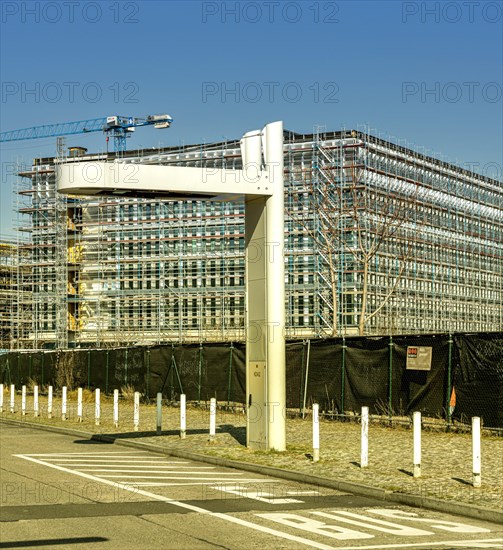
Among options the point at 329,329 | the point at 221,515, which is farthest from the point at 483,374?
the point at 329,329

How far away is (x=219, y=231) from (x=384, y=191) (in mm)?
13450

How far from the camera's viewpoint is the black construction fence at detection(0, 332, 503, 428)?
2078 cm

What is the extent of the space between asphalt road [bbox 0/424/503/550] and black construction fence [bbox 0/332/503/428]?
22.4ft

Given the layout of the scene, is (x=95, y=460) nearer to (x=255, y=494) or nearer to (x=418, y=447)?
(x=255, y=494)

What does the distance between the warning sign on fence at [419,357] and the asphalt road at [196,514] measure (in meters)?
7.24

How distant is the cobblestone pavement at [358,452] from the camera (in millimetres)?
13484

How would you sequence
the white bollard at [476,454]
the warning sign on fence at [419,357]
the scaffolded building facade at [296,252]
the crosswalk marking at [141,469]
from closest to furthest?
1. the white bollard at [476,454]
2. the crosswalk marking at [141,469]
3. the warning sign on fence at [419,357]
4. the scaffolded building facade at [296,252]

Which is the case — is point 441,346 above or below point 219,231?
below

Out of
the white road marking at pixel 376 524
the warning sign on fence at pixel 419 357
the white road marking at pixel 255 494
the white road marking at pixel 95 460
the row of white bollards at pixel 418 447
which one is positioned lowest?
the white road marking at pixel 95 460

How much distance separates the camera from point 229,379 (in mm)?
30156

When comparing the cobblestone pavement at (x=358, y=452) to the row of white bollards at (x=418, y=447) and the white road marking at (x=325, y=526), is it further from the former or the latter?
the white road marking at (x=325, y=526)

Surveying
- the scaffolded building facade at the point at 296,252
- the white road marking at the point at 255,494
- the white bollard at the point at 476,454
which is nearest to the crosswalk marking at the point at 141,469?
the white road marking at the point at 255,494

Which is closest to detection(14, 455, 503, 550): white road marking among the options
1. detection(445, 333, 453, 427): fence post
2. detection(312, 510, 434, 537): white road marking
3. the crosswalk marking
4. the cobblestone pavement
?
detection(312, 510, 434, 537): white road marking

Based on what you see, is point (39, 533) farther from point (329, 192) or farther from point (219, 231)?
point (219, 231)
